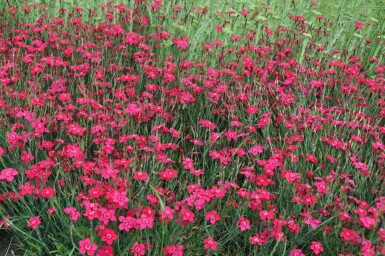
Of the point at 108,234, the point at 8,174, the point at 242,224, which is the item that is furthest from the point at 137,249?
the point at 8,174

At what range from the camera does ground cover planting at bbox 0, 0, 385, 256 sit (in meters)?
2.60

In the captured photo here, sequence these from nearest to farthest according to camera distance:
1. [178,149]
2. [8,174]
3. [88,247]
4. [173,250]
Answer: [88,247]
[173,250]
[8,174]
[178,149]

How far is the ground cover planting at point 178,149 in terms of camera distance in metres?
2.60

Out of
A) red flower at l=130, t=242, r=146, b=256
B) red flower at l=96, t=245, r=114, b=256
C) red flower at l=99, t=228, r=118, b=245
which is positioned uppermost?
red flower at l=99, t=228, r=118, b=245

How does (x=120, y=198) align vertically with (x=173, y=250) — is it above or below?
above

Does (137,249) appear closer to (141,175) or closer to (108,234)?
(108,234)

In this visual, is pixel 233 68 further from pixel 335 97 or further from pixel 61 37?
pixel 61 37

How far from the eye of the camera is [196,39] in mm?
4402

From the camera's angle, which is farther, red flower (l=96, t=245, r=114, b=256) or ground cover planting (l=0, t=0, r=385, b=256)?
ground cover planting (l=0, t=0, r=385, b=256)

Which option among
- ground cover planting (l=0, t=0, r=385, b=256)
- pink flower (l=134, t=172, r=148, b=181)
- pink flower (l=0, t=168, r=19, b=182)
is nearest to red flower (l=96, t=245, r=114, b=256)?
ground cover planting (l=0, t=0, r=385, b=256)

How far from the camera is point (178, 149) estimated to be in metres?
3.40

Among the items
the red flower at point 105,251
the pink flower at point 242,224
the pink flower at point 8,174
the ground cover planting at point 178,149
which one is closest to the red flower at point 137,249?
A: the ground cover planting at point 178,149

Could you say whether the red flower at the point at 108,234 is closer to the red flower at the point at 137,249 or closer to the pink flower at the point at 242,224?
the red flower at the point at 137,249

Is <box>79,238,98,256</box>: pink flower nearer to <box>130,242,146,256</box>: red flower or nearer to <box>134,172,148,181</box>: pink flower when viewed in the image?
<box>130,242,146,256</box>: red flower
